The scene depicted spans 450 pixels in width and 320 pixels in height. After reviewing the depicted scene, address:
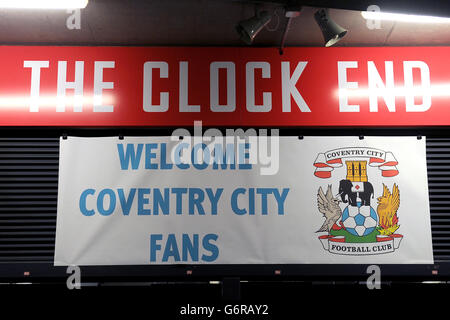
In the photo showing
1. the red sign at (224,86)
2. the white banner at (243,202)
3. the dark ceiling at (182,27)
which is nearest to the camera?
the dark ceiling at (182,27)

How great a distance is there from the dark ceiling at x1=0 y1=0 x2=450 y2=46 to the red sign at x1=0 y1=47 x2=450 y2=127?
0.08 metres

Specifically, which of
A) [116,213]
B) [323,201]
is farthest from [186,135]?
[323,201]

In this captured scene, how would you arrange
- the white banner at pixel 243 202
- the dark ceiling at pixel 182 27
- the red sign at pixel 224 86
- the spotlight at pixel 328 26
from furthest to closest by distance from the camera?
the red sign at pixel 224 86 < the white banner at pixel 243 202 < the dark ceiling at pixel 182 27 < the spotlight at pixel 328 26

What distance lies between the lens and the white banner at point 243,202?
3777 mm

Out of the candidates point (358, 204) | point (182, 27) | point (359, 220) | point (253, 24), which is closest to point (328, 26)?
point (253, 24)

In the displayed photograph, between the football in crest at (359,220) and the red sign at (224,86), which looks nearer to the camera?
the football in crest at (359,220)

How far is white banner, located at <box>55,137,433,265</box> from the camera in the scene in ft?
12.4

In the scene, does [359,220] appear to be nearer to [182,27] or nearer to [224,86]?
[224,86]

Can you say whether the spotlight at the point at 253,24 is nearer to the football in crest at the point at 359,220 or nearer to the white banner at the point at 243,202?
the white banner at the point at 243,202

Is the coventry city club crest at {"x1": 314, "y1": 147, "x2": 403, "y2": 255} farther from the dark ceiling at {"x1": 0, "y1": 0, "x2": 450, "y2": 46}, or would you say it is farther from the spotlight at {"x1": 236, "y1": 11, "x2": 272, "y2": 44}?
the spotlight at {"x1": 236, "y1": 11, "x2": 272, "y2": 44}

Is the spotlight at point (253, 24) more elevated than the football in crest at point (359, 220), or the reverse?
the spotlight at point (253, 24)

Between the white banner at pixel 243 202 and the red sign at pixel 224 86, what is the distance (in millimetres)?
217

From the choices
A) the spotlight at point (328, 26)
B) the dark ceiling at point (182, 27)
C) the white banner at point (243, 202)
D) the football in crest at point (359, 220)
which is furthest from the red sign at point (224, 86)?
the football in crest at point (359, 220)

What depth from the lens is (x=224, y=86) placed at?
13.3 feet
